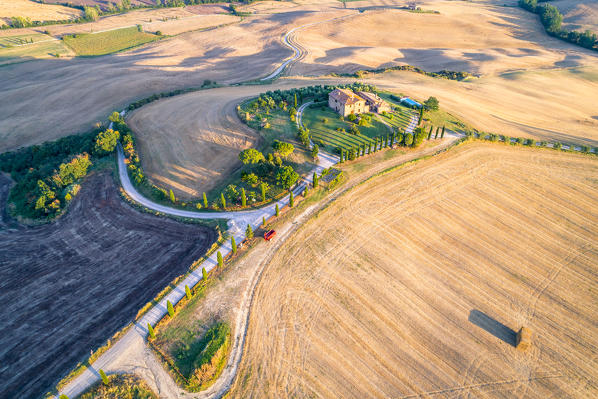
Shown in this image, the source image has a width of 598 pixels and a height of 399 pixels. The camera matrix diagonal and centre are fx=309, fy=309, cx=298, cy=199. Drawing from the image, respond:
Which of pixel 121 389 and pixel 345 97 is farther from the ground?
→ pixel 345 97

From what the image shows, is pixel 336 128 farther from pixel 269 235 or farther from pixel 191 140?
pixel 269 235

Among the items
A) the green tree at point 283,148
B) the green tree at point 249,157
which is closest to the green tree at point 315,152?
the green tree at point 283,148

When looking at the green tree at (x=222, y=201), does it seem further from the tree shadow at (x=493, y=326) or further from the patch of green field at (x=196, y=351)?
the tree shadow at (x=493, y=326)

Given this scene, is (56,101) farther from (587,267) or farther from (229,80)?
(587,267)

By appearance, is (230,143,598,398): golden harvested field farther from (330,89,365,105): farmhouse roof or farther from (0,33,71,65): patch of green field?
(0,33,71,65): patch of green field

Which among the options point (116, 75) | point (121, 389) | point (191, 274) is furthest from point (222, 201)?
point (116, 75)

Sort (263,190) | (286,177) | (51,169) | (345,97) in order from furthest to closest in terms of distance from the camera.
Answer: (345,97)
(51,169)
(286,177)
(263,190)

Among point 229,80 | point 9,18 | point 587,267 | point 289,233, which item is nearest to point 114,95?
point 229,80
